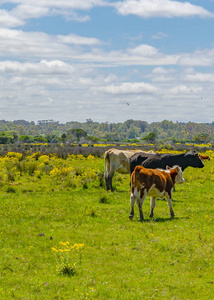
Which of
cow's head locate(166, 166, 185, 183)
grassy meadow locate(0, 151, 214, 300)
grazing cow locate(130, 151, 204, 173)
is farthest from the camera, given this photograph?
grazing cow locate(130, 151, 204, 173)

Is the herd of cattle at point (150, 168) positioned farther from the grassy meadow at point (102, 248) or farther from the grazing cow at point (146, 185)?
the grassy meadow at point (102, 248)

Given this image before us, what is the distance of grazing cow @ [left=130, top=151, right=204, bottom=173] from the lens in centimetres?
2283

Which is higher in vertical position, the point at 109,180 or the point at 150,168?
the point at 150,168

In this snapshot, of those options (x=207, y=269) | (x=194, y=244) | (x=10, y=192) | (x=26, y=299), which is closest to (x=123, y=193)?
(x=10, y=192)

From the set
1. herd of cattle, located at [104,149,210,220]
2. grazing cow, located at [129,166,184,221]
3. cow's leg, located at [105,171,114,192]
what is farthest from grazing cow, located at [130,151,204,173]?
grazing cow, located at [129,166,184,221]

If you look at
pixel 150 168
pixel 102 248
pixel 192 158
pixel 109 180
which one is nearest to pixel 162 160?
pixel 150 168

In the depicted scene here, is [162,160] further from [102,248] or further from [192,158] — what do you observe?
[102,248]

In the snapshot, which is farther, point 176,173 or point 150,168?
point 150,168

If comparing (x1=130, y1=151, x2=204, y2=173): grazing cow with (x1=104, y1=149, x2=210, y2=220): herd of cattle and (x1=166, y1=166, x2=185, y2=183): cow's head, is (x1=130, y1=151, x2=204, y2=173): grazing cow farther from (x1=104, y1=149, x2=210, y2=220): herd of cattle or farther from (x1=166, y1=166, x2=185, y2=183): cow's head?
(x1=166, y1=166, x2=185, y2=183): cow's head

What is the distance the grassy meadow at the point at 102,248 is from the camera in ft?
29.7

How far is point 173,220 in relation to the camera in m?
15.4

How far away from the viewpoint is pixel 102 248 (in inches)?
475

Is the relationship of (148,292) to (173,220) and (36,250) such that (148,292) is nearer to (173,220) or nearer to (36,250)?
(36,250)

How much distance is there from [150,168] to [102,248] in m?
11.3
